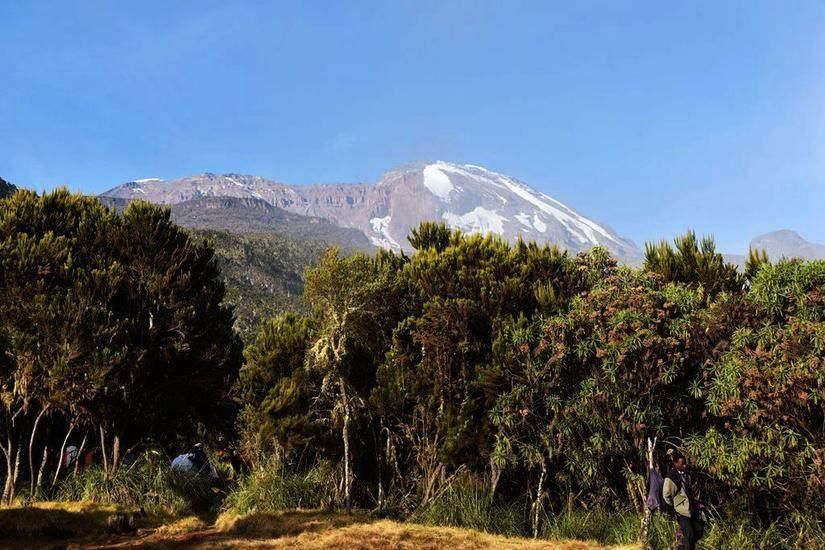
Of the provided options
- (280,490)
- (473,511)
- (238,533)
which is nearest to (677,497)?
(473,511)

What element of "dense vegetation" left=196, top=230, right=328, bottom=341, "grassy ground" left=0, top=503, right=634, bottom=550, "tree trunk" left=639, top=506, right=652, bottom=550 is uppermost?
"dense vegetation" left=196, top=230, right=328, bottom=341

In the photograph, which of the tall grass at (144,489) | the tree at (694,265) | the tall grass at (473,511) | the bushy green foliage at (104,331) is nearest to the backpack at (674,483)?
the tall grass at (473,511)

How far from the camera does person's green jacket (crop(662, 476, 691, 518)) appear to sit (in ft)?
34.1

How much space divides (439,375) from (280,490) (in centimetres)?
471

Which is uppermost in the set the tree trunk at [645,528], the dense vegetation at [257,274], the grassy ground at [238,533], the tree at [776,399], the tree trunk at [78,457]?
the dense vegetation at [257,274]

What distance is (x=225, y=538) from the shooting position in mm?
12000

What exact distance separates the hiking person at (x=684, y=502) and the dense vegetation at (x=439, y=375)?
708 mm

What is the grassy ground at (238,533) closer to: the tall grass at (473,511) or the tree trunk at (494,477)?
the tall grass at (473,511)

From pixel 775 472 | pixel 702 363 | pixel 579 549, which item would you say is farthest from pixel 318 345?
pixel 775 472

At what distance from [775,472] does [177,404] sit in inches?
589

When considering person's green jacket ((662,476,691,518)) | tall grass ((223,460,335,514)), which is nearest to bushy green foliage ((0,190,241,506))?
tall grass ((223,460,335,514))

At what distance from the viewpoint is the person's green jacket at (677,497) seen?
34.1 ft

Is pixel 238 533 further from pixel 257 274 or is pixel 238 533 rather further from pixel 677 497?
pixel 257 274

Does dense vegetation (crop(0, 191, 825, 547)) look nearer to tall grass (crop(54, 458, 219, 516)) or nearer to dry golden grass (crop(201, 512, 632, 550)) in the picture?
tall grass (crop(54, 458, 219, 516))
